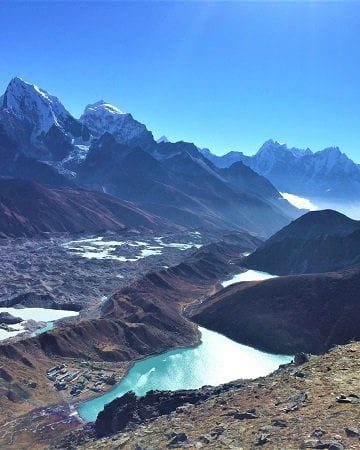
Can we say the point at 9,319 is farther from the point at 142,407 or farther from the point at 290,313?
the point at 142,407

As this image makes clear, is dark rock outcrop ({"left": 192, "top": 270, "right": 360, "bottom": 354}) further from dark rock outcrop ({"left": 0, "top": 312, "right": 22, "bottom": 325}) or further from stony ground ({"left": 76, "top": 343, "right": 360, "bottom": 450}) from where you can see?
stony ground ({"left": 76, "top": 343, "right": 360, "bottom": 450})

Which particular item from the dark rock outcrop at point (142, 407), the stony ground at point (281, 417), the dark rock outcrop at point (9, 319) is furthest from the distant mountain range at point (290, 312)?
the stony ground at point (281, 417)

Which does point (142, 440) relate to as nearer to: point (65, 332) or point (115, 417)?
point (115, 417)

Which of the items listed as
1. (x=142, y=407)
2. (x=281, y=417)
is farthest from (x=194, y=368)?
(x=281, y=417)

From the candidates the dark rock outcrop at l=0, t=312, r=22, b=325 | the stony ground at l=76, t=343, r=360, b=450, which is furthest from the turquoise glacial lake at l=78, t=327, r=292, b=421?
the stony ground at l=76, t=343, r=360, b=450

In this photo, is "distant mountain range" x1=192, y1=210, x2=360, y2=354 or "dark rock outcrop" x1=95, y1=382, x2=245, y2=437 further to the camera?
"distant mountain range" x1=192, y1=210, x2=360, y2=354

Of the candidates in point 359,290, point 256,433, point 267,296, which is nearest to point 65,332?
point 267,296
